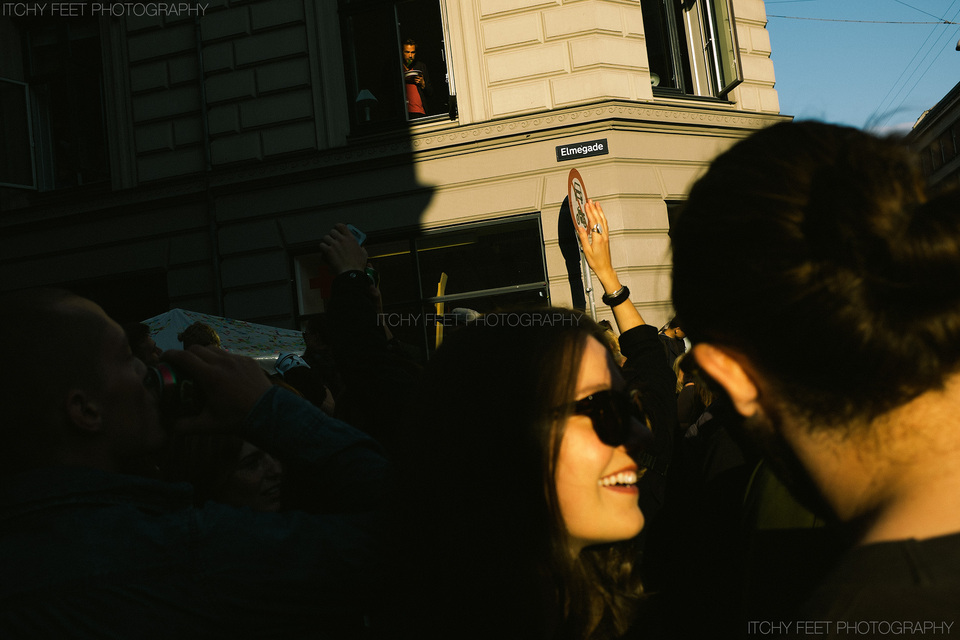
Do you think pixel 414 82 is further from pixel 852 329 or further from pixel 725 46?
pixel 852 329

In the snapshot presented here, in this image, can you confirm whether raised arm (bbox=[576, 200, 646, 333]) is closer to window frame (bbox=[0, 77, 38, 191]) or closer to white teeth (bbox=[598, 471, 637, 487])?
white teeth (bbox=[598, 471, 637, 487])

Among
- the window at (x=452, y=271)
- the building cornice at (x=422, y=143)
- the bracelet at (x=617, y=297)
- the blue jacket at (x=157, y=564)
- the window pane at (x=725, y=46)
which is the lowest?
the blue jacket at (x=157, y=564)

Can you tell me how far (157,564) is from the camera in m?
1.17

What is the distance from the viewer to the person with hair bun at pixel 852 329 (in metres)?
0.79

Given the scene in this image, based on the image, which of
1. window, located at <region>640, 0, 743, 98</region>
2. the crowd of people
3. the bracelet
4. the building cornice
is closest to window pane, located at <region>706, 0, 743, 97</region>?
window, located at <region>640, 0, 743, 98</region>

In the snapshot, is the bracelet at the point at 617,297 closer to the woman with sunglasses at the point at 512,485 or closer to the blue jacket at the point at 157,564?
the woman with sunglasses at the point at 512,485

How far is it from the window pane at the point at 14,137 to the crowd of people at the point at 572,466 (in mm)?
9886

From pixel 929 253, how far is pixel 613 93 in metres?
8.36

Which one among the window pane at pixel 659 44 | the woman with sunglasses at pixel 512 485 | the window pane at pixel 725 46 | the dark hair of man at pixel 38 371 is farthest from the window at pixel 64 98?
the woman with sunglasses at pixel 512 485

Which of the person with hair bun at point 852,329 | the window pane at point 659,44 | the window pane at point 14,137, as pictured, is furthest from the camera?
the window pane at point 14,137

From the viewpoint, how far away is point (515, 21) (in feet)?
28.9

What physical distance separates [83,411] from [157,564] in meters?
0.33

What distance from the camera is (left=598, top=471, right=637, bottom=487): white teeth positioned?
4.83 feet

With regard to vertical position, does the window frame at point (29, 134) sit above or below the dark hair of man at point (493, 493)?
above
